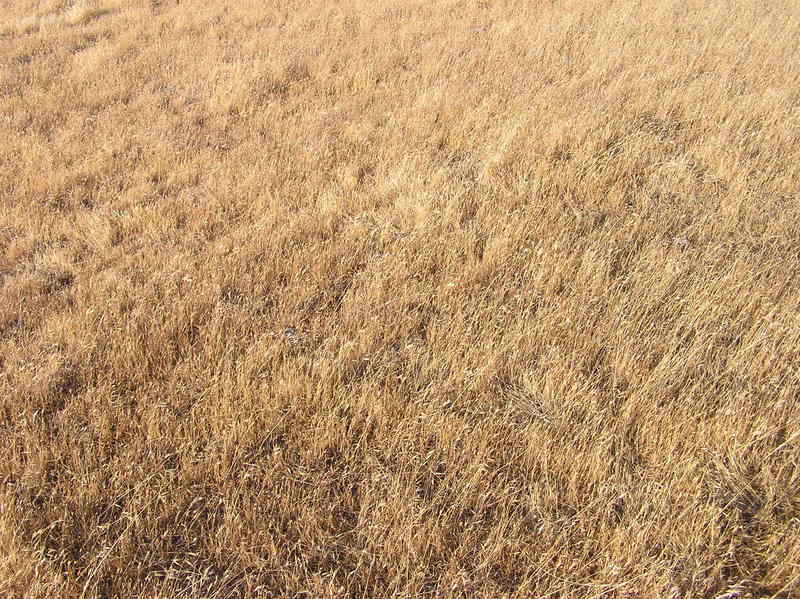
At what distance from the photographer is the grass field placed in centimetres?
214

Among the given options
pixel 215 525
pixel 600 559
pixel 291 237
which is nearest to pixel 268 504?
pixel 215 525

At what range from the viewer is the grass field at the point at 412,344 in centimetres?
214

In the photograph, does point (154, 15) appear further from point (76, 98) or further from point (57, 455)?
point (57, 455)

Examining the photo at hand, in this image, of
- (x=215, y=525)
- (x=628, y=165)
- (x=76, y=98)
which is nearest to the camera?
(x=215, y=525)

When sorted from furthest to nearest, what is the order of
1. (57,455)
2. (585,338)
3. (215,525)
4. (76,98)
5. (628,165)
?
(76,98) → (628,165) → (585,338) → (57,455) → (215,525)

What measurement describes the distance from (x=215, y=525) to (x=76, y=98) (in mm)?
7256

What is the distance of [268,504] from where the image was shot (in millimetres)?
2303

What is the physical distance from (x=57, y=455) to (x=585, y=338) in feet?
9.23

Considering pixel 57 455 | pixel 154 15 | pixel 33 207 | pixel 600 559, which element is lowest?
pixel 600 559

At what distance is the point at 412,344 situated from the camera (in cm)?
310

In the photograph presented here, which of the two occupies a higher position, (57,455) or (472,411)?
(57,455)

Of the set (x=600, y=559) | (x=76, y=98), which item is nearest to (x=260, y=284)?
(x=600, y=559)

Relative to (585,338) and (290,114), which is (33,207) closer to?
(290,114)

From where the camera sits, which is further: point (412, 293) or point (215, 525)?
point (412, 293)
